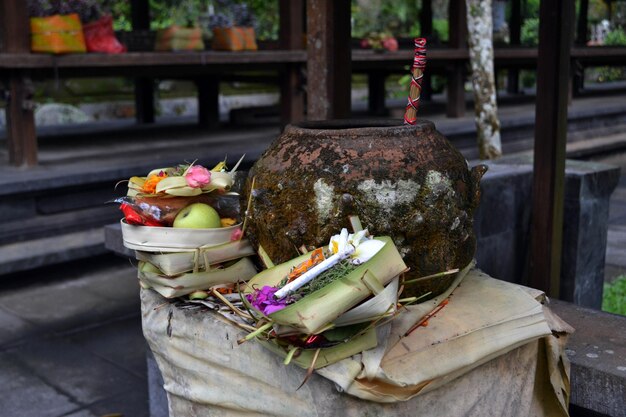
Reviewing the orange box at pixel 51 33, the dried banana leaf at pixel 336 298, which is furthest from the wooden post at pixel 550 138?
the orange box at pixel 51 33

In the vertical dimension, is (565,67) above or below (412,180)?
above

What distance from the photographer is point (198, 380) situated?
88.3 inches

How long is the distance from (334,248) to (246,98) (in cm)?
1395

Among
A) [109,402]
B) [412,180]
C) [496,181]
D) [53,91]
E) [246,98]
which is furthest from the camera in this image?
[246,98]

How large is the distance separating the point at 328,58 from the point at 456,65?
22.4 ft

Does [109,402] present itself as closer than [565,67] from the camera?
No

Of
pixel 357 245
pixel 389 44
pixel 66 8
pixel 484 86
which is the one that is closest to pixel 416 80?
pixel 357 245

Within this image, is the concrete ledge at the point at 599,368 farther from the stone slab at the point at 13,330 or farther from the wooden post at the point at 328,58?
the stone slab at the point at 13,330

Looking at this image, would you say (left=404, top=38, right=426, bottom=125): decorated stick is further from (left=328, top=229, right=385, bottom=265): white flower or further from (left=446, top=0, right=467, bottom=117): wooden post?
(left=446, top=0, right=467, bottom=117): wooden post

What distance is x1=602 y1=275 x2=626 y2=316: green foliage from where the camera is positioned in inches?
176

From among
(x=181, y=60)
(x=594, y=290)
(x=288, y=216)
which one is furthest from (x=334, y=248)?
(x=181, y=60)

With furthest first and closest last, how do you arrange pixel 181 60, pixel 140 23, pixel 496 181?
1. pixel 140 23
2. pixel 181 60
3. pixel 496 181

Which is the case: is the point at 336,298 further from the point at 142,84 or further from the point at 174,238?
the point at 142,84

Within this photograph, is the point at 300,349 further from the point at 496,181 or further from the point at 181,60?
the point at 181,60
